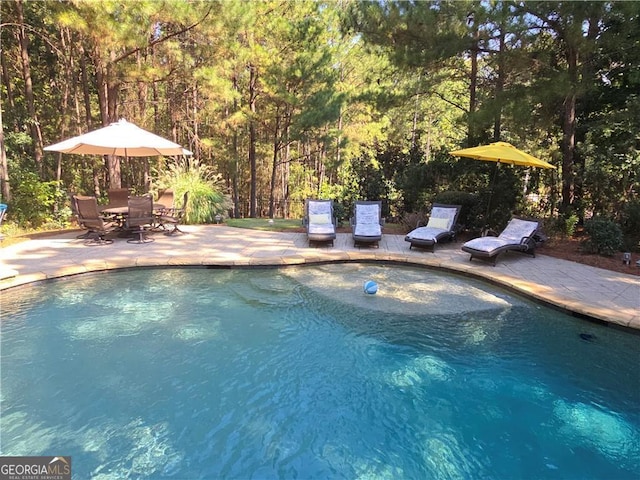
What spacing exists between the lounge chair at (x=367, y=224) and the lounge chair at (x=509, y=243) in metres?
1.77

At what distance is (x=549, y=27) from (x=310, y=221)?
20.6 feet

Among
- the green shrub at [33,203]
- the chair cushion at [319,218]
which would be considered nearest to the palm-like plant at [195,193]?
the green shrub at [33,203]

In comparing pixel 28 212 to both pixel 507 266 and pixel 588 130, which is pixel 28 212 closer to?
pixel 507 266

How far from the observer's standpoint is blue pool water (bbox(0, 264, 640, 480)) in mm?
2666

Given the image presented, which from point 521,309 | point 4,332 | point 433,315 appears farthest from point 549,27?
point 4,332

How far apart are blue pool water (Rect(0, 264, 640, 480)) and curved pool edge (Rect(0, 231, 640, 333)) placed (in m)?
0.21

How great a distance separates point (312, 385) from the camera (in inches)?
137

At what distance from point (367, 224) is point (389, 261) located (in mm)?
1423

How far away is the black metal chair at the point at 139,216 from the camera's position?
25.0 ft

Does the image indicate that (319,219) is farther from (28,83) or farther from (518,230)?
(28,83)

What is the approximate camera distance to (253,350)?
401 cm

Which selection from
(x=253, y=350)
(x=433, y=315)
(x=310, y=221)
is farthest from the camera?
(x=310, y=221)

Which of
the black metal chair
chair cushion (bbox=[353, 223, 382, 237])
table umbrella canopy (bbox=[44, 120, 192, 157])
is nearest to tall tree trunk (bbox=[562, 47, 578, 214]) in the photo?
chair cushion (bbox=[353, 223, 382, 237])

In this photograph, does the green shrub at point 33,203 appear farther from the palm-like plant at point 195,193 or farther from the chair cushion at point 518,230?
the chair cushion at point 518,230
